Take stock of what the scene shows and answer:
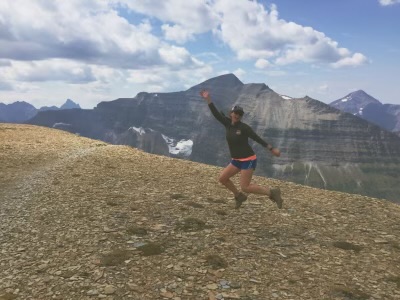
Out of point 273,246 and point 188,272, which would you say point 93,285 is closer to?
point 188,272

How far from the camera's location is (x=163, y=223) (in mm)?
15297

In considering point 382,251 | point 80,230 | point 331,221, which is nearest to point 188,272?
point 80,230

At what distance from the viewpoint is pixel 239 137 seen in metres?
14.6

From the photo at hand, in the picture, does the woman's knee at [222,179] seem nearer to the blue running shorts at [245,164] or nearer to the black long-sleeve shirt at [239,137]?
the blue running shorts at [245,164]

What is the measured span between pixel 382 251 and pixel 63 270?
1113cm

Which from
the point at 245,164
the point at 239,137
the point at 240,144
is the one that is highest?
the point at 239,137

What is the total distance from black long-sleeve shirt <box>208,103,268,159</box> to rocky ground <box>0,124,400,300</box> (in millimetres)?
3089

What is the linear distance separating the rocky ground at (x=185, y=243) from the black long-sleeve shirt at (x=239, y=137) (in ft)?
10.1

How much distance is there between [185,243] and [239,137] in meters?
4.56

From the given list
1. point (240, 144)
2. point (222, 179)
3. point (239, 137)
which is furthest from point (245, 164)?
point (222, 179)

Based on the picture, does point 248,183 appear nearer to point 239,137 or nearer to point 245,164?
point 245,164

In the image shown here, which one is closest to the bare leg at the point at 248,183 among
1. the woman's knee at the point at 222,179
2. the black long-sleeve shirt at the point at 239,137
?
the black long-sleeve shirt at the point at 239,137

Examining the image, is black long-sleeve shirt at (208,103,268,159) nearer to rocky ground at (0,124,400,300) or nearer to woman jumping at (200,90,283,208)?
woman jumping at (200,90,283,208)

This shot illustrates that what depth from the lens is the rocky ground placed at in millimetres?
10211
